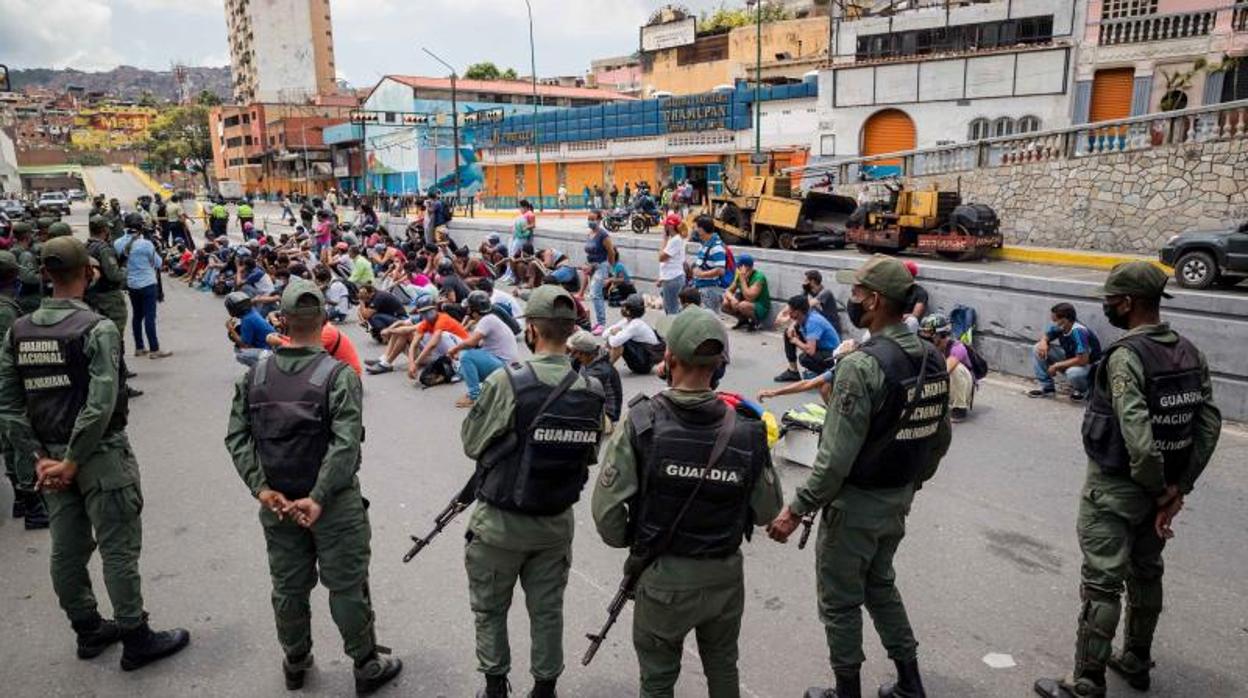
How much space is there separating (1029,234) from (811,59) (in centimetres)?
2222

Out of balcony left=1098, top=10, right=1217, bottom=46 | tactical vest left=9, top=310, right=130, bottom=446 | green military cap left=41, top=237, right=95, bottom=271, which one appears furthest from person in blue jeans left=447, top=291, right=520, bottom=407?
balcony left=1098, top=10, right=1217, bottom=46

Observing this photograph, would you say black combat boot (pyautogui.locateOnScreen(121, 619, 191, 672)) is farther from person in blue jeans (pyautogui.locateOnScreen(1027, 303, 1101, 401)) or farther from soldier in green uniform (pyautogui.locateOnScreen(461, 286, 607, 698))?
person in blue jeans (pyautogui.locateOnScreen(1027, 303, 1101, 401))

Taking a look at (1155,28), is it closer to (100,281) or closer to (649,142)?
(649,142)

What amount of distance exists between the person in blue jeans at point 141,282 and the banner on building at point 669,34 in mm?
39437

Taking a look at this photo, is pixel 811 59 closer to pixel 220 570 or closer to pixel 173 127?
pixel 220 570

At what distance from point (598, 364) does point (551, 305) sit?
3.29 m

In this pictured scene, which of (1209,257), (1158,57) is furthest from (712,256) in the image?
(1158,57)

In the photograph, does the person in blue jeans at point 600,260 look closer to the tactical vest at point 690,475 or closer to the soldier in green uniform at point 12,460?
the soldier in green uniform at point 12,460

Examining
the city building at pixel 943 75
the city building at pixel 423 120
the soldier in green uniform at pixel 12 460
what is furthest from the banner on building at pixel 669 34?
the soldier in green uniform at pixel 12 460

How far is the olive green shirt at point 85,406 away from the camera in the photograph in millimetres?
3350

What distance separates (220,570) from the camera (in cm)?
448

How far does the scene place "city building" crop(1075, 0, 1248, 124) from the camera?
→ 1805 cm

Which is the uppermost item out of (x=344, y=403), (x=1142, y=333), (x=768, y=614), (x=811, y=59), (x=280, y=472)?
(x=811, y=59)

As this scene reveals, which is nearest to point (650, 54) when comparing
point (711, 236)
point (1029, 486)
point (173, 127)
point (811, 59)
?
point (811, 59)
